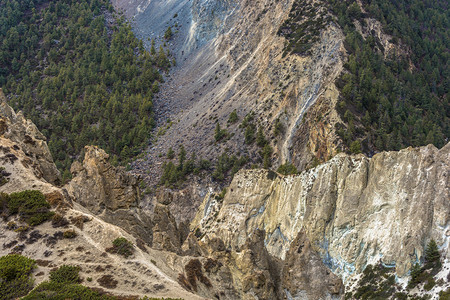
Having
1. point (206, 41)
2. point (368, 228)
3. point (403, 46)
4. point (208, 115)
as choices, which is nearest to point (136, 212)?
point (368, 228)

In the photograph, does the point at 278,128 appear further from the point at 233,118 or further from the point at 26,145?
the point at 26,145

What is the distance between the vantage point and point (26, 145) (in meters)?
53.7

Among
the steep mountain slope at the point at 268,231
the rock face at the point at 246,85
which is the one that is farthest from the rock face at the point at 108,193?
the rock face at the point at 246,85

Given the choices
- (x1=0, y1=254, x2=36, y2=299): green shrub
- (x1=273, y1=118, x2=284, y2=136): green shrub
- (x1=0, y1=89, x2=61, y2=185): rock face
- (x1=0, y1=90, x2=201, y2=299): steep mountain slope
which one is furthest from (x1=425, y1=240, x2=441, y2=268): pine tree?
(x1=273, y1=118, x2=284, y2=136): green shrub

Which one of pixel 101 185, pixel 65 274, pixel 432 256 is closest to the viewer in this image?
pixel 65 274

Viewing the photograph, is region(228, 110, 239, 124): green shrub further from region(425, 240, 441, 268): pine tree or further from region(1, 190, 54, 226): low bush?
region(1, 190, 54, 226): low bush

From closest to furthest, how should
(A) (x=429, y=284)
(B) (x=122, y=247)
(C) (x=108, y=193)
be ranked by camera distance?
(B) (x=122, y=247)
(A) (x=429, y=284)
(C) (x=108, y=193)

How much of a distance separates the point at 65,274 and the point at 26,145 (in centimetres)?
2294

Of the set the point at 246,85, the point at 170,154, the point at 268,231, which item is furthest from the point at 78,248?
the point at 246,85

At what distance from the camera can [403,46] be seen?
125812 mm

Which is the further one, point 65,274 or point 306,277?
point 306,277

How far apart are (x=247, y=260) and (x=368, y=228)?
46.3 feet

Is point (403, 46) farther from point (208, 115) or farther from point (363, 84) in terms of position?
point (208, 115)

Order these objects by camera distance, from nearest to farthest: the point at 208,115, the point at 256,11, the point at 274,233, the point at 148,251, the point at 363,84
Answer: the point at 148,251 < the point at 274,233 < the point at 363,84 < the point at 208,115 < the point at 256,11
